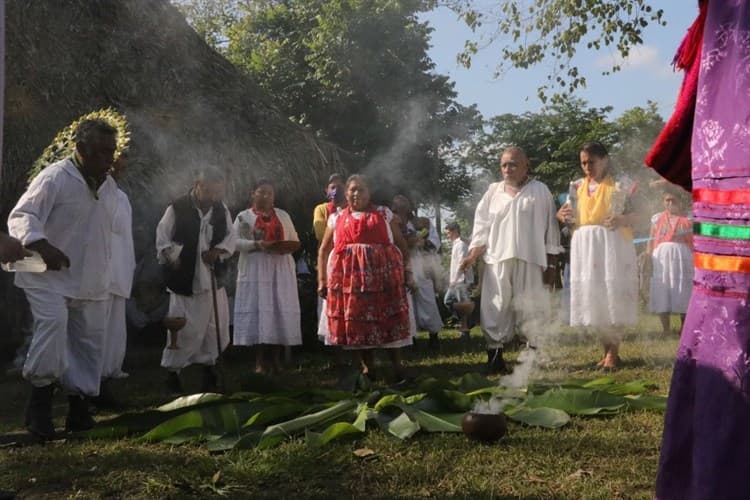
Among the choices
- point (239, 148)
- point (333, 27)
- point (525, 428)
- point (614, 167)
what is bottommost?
point (525, 428)

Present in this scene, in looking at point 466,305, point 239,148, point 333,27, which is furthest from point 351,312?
point 333,27

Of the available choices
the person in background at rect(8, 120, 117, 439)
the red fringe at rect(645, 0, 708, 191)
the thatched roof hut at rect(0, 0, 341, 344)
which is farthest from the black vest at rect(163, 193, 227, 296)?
the red fringe at rect(645, 0, 708, 191)

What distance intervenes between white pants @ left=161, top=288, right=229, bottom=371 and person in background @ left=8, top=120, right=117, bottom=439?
1737 millimetres

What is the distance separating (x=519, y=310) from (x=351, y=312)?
164cm

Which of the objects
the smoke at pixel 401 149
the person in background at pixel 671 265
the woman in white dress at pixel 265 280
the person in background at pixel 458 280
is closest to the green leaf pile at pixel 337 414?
the woman in white dress at pixel 265 280

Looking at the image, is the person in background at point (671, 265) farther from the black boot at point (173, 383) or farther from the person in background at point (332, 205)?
the black boot at point (173, 383)

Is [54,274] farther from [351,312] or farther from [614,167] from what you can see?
[614,167]

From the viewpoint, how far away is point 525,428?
453 cm

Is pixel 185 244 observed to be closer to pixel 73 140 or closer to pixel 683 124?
pixel 73 140

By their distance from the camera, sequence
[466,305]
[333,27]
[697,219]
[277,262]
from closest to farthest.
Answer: [697,219]
[277,262]
[466,305]
[333,27]

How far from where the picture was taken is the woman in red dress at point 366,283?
22.4 feet

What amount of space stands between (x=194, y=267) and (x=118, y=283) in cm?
64

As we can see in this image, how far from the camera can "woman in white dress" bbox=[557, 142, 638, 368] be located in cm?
730

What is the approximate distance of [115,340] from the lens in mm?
6703
